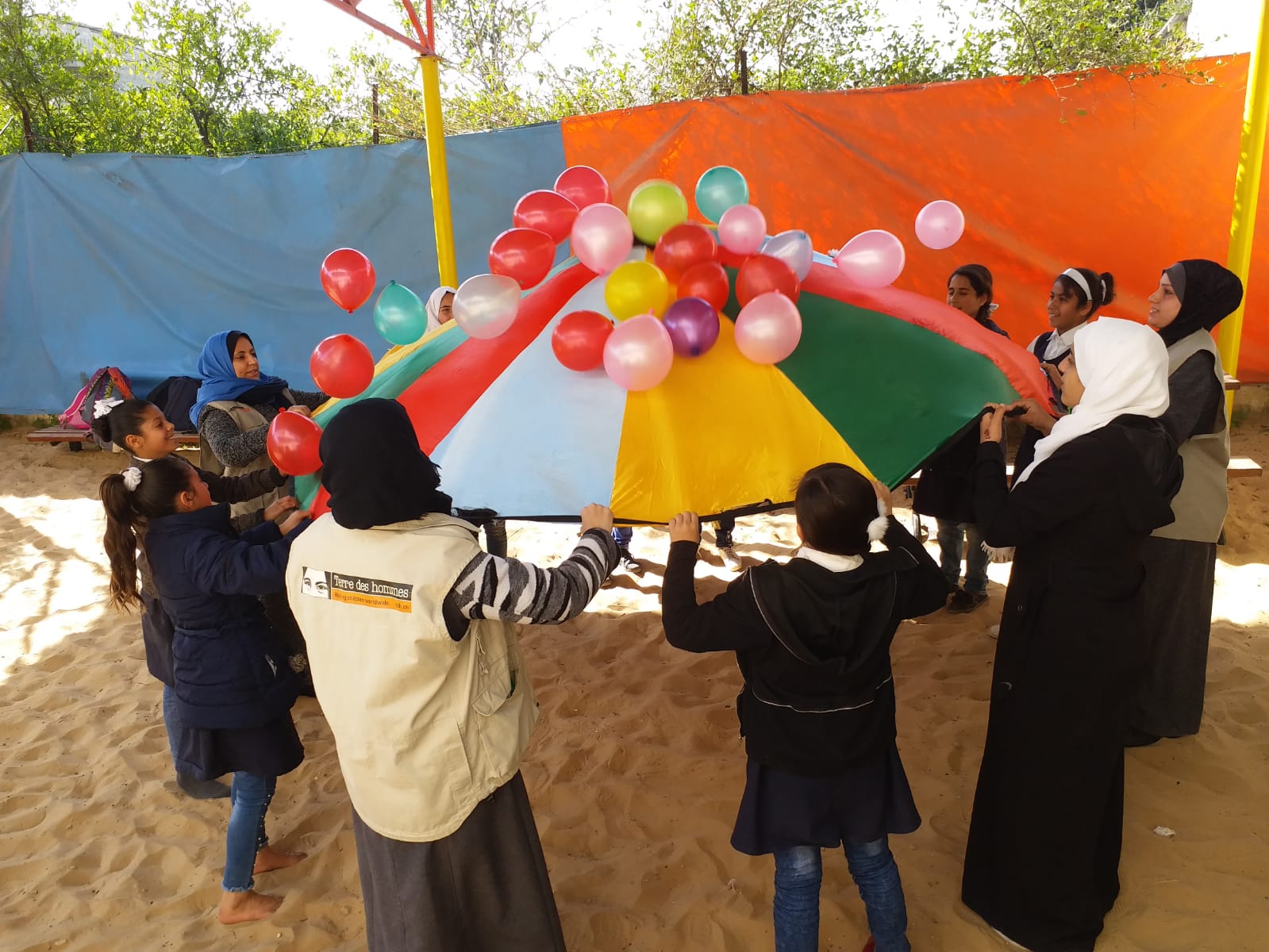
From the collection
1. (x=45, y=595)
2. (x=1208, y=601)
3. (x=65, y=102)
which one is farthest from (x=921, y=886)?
(x=65, y=102)

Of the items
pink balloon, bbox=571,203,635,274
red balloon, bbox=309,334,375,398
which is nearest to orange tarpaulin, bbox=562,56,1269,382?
pink balloon, bbox=571,203,635,274

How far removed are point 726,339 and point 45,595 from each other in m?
4.99

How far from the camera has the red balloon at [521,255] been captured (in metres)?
2.51

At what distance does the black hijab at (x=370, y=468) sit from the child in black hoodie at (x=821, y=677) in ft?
2.00

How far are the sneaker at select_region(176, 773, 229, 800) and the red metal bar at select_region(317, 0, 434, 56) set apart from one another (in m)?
3.62

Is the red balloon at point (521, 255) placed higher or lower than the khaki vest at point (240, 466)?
higher

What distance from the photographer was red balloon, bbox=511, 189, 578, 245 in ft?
8.65

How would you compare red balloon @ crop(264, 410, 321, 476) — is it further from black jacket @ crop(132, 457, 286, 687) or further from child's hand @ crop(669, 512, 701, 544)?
child's hand @ crop(669, 512, 701, 544)

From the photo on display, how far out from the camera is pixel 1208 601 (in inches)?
116

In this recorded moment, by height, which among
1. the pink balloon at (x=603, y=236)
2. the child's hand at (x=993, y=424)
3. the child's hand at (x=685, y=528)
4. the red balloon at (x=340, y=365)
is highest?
the pink balloon at (x=603, y=236)

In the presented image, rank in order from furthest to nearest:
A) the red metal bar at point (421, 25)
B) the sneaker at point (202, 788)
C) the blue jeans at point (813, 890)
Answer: the red metal bar at point (421, 25) → the sneaker at point (202, 788) → the blue jeans at point (813, 890)

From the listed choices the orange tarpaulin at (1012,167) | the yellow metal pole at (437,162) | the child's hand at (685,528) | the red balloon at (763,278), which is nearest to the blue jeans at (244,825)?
the child's hand at (685,528)

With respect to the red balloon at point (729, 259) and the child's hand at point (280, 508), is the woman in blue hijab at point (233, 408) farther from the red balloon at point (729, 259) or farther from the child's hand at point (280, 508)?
the red balloon at point (729, 259)

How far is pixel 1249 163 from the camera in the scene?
4457 mm
